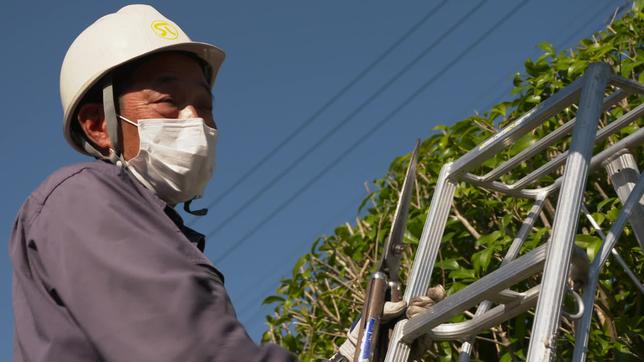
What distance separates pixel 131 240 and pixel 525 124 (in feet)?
5.28

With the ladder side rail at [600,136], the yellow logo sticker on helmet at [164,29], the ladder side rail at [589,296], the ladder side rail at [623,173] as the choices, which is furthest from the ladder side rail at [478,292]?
the yellow logo sticker on helmet at [164,29]

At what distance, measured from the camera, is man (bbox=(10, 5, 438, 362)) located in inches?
71.7

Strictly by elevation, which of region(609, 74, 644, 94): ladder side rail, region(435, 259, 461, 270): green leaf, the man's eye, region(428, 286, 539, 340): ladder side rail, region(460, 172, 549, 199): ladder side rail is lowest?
the man's eye

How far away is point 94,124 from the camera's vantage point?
2564 mm

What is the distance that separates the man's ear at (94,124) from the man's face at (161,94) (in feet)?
0.31

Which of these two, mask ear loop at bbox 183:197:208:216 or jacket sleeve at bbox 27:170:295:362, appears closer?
jacket sleeve at bbox 27:170:295:362

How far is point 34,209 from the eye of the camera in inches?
81.2

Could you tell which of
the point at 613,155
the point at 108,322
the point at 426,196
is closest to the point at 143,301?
the point at 108,322

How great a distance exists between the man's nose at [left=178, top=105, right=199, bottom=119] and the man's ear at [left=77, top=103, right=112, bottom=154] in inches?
8.4

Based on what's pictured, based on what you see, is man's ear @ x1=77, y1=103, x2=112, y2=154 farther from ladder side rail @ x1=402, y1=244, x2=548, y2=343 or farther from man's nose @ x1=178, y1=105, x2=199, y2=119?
ladder side rail @ x1=402, y1=244, x2=548, y2=343

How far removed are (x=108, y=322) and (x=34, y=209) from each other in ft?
1.13

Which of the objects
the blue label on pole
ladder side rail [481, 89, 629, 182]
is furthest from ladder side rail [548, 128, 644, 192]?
the blue label on pole

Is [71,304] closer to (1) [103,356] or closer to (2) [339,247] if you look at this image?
(1) [103,356]

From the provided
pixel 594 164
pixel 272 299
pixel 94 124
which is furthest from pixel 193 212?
pixel 272 299
